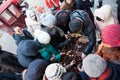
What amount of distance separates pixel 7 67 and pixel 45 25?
2.44 ft

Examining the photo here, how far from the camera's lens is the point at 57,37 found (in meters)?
3.26

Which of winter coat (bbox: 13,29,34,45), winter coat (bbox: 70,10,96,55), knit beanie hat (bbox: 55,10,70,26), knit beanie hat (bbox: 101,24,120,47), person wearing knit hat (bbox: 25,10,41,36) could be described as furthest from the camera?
person wearing knit hat (bbox: 25,10,41,36)

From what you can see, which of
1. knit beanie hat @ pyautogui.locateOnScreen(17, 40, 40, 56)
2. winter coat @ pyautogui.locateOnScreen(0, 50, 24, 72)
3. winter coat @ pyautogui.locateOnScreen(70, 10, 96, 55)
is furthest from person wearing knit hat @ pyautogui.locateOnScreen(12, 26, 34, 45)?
winter coat @ pyautogui.locateOnScreen(70, 10, 96, 55)

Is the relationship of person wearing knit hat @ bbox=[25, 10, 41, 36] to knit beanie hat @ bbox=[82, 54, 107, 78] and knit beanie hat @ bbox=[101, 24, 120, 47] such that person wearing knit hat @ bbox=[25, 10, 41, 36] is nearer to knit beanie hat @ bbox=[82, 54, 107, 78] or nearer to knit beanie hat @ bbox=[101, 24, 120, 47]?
knit beanie hat @ bbox=[101, 24, 120, 47]

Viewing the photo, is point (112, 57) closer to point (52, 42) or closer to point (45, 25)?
point (52, 42)

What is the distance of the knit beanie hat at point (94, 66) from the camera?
2275mm

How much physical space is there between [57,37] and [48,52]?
0.24 metres

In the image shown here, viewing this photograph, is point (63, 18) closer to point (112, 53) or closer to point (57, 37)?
point (57, 37)

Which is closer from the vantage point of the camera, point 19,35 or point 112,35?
point 112,35

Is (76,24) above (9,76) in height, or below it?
above

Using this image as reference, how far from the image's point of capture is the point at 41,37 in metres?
3.05

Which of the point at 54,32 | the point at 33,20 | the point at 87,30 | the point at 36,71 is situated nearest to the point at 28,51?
the point at 36,71

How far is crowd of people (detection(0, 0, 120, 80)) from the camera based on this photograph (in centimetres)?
237


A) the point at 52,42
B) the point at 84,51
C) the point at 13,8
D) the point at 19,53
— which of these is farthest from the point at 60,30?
the point at 13,8
